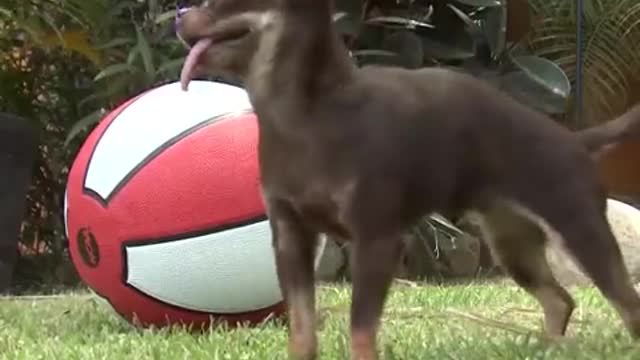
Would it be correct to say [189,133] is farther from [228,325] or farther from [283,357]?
[283,357]

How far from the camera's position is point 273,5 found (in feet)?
8.72

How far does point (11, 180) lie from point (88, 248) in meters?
2.64

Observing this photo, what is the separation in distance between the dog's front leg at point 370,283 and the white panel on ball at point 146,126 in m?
1.21

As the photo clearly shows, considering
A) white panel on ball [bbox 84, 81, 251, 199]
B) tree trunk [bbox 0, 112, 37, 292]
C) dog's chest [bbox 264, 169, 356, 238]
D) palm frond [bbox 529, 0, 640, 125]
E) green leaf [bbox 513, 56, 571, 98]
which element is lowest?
palm frond [bbox 529, 0, 640, 125]

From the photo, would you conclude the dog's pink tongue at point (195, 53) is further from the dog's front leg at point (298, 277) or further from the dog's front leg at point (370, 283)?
the dog's front leg at point (370, 283)

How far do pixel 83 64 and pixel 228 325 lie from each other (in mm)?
3771

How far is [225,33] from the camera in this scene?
8.93 feet

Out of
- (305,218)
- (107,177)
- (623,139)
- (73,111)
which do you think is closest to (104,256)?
(107,177)

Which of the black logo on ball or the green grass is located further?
the black logo on ball

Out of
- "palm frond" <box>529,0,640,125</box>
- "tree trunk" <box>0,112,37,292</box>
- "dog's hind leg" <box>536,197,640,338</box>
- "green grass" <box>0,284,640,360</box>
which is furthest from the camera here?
"palm frond" <box>529,0,640,125</box>

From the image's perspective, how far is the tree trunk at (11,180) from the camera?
6281 mm

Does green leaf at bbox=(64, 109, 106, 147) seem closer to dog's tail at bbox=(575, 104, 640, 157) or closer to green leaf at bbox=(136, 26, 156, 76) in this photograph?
green leaf at bbox=(136, 26, 156, 76)

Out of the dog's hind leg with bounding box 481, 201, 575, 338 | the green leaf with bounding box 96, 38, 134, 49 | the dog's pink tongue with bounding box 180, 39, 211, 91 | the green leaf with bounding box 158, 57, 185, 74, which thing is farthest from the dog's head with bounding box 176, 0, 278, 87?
the green leaf with bounding box 96, 38, 134, 49

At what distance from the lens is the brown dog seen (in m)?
2.61
